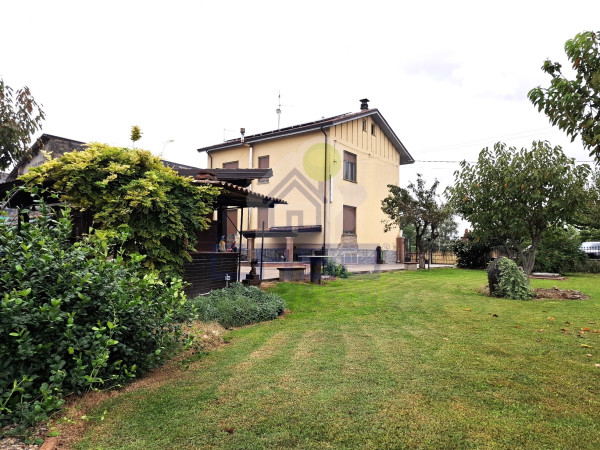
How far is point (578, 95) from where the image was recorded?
3.60 m

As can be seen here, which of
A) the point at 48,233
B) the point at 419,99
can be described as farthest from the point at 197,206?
the point at 419,99

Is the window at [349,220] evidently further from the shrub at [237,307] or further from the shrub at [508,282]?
the shrub at [237,307]

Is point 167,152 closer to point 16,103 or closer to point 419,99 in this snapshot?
point 16,103

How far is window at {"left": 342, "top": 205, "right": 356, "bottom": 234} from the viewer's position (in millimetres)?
21109

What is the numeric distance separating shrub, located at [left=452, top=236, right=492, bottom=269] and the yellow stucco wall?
4028mm

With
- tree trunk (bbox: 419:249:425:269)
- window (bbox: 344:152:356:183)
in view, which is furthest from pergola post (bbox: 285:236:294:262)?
tree trunk (bbox: 419:249:425:269)

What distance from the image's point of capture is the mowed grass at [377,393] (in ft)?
8.11

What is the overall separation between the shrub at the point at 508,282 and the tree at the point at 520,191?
108 centimetres

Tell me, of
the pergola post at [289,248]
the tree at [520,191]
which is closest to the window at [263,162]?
the pergola post at [289,248]

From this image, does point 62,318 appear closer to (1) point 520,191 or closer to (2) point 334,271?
(1) point 520,191

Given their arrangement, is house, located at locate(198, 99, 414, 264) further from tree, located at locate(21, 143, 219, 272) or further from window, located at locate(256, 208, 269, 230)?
tree, located at locate(21, 143, 219, 272)

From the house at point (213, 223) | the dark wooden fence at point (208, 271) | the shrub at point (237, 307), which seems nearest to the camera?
the shrub at point (237, 307)

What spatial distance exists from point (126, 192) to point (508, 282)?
872 cm

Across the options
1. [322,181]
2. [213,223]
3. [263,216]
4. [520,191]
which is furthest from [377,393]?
[263,216]
